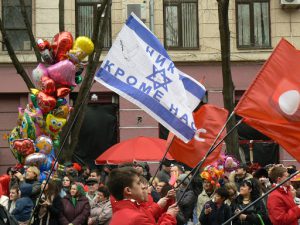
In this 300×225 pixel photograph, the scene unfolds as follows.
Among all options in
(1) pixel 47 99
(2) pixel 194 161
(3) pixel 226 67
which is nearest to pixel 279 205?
(2) pixel 194 161

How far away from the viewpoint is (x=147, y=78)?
29.5 feet

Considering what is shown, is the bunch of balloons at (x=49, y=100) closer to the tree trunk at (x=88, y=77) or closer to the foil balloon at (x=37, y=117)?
the foil balloon at (x=37, y=117)

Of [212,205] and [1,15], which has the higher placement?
[1,15]

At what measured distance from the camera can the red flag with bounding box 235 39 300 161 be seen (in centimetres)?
812

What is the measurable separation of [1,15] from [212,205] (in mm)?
14142

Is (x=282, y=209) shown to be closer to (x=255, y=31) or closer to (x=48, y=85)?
(x=48, y=85)

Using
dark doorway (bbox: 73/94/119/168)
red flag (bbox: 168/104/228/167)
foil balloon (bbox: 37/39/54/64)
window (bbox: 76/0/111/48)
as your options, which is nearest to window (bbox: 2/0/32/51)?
window (bbox: 76/0/111/48)

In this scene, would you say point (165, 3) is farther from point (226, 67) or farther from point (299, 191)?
point (299, 191)

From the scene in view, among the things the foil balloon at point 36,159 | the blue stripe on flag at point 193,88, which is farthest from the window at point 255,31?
the blue stripe on flag at point 193,88

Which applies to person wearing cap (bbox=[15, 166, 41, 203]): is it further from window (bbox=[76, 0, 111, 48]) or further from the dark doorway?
window (bbox=[76, 0, 111, 48])

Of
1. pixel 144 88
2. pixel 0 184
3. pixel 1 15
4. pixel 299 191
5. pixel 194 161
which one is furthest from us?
pixel 1 15

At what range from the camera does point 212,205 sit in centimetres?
1138

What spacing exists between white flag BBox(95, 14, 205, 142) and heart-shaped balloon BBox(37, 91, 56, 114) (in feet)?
17.7

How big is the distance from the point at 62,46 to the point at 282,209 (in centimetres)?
614
